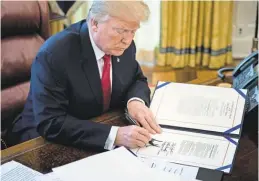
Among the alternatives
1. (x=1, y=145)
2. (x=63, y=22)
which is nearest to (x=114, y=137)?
(x=1, y=145)

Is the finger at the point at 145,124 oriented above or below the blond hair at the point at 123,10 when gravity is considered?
below

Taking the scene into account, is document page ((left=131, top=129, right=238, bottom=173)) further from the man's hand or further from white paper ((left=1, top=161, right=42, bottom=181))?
white paper ((left=1, top=161, right=42, bottom=181))

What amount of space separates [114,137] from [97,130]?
0.07 m

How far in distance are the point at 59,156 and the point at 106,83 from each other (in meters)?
0.41

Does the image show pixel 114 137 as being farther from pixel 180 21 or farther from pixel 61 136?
pixel 180 21

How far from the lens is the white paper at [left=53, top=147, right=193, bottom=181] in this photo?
105 centimetres

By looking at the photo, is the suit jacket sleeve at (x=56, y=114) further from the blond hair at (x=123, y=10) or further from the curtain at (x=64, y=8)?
the curtain at (x=64, y=8)

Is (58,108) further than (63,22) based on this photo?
No

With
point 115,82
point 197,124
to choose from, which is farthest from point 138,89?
point 197,124

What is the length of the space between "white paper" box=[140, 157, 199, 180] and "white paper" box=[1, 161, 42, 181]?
0.99 ft

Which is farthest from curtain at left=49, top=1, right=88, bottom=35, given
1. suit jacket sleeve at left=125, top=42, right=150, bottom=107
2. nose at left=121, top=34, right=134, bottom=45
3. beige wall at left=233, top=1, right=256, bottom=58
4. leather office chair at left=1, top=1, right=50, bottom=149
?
nose at left=121, top=34, right=134, bottom=45

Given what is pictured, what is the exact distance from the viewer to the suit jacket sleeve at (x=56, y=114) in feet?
4.24

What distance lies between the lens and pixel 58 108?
1376 millimetres

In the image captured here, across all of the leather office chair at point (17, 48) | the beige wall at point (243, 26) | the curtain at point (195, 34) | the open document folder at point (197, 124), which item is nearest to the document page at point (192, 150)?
the open document folder at point (197, 124)
